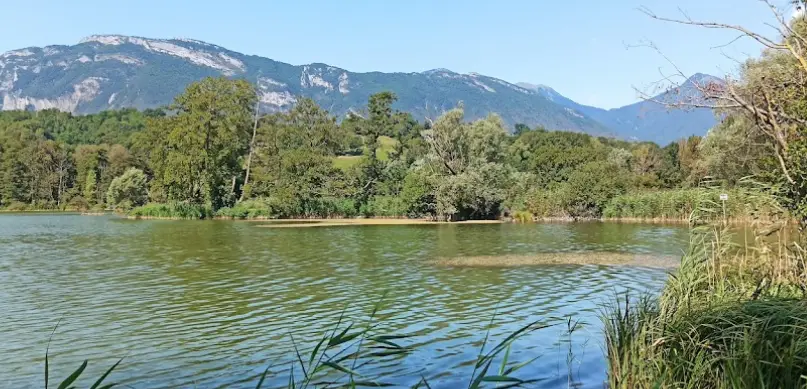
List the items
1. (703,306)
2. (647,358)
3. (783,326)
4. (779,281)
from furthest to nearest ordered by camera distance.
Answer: (779,281) < (703,306) < (647,358) < (783,326)

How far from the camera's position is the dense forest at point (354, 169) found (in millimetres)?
50219

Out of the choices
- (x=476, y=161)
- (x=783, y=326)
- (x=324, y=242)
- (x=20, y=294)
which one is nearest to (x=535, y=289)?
(x=783, y=326)

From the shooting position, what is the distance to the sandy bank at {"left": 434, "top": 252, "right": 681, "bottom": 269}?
20.2 metres

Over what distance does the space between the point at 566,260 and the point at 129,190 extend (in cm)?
6194

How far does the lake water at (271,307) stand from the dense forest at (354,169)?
62.1 feet

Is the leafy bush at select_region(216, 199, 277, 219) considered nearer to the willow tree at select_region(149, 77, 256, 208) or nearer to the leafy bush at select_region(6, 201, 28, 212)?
the willow tree at select_region(149, 77, 256, 208)

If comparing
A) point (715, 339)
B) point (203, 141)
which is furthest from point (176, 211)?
point (715, 339)

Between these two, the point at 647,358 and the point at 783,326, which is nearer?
the point at 783,326

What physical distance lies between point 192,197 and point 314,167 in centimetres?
1299

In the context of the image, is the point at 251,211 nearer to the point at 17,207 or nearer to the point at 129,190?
the point at 129,190

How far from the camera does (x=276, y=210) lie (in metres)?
56.8

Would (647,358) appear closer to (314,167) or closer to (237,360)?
(237,360)

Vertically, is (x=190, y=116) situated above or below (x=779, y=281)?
above

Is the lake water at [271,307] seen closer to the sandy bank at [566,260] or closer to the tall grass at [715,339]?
the sandy bank at [566,260]
